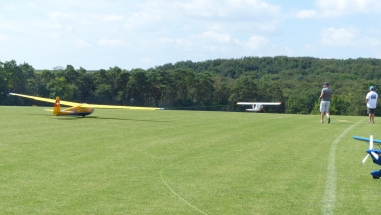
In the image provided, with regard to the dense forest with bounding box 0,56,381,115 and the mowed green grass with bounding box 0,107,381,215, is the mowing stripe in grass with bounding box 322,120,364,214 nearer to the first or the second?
the mowed green grass with bounding box 0,107,381,215

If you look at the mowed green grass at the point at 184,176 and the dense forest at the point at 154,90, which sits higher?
A: the dense forest at the point at 154,90

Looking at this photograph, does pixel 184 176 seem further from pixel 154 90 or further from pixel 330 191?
pixel 154 90

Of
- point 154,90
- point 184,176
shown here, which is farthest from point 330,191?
point 154,90

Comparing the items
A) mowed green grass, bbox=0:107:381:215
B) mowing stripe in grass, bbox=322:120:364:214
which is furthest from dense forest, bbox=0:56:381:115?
mowing stripe in grass, bbox=322:120:364:214

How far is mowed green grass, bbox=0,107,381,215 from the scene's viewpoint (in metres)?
6.05

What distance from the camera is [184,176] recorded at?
313 inches

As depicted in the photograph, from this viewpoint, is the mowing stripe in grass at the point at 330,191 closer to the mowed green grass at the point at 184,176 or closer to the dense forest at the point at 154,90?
the mowed green grass at the point at 184,176

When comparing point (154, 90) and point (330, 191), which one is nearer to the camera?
point (330, 191)

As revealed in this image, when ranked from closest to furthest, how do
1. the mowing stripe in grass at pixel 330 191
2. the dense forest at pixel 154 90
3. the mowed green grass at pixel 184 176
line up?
the mowing stripe in grass at pixel 330 191 → the mowed green grass at pixel 184 176 → the dense forest at pixel 154 90

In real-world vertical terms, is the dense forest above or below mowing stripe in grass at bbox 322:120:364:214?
above

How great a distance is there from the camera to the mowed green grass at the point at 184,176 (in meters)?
6.05

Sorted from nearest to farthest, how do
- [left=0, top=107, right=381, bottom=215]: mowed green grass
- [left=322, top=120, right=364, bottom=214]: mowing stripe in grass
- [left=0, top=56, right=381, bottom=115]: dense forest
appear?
[left=322, top=120, right=364, bottom=214]: mowing stripe in grass → [left=0, top=107, right=381, bottom=215]: mowed green grass → [left=0, top=56, right=381, bottom=115]: dense forest

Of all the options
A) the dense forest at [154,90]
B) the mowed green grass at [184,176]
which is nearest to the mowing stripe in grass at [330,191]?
the mowed green grass at [184,176]

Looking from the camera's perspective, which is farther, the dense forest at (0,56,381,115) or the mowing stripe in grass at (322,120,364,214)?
the dense forest at (0,56,381,115)
